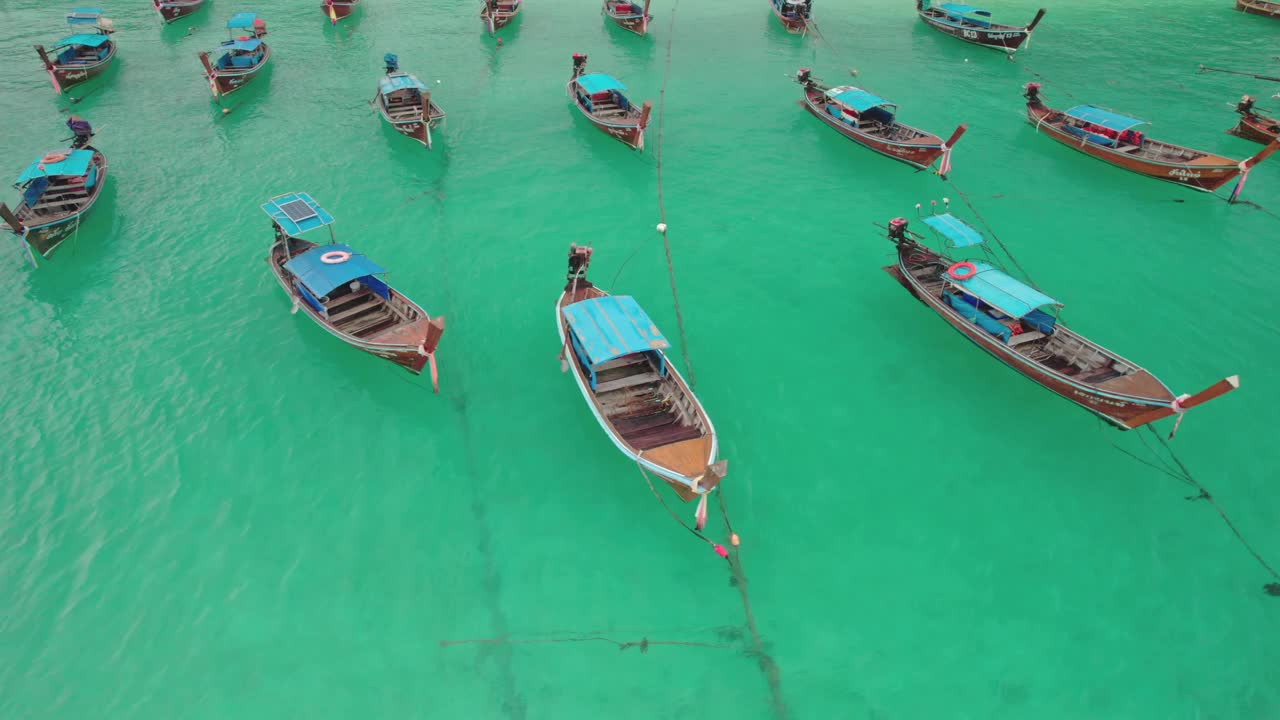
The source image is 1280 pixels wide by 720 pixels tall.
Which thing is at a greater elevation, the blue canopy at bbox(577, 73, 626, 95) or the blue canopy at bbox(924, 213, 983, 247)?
the blue canopy at bbox(577, 73, 626, 95)

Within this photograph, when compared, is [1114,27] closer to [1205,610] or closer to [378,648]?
[1205,610]

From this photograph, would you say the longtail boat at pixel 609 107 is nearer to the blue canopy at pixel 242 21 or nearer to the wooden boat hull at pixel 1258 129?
the blue canopy at pixel 242 21

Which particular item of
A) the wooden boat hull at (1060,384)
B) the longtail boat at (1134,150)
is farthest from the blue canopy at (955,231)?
the longtail boat at (1134,150)

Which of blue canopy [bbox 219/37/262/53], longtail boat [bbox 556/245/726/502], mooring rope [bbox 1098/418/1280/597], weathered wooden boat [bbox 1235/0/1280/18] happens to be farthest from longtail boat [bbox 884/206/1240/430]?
weathered wooden boat [bbox 1235/0/1280/18]

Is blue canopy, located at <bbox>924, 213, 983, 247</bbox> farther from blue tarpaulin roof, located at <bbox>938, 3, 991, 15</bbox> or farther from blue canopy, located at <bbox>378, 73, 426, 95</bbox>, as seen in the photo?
blue tarpaulin roof, located at <bbox>938, 3, 991, 15</bbox>

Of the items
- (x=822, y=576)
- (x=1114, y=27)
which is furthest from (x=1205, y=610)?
(x=1114, y=27)

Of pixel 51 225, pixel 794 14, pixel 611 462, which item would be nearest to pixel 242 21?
pixel 51 225

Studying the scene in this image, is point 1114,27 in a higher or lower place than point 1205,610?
higher

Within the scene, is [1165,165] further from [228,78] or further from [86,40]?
[86,40]
